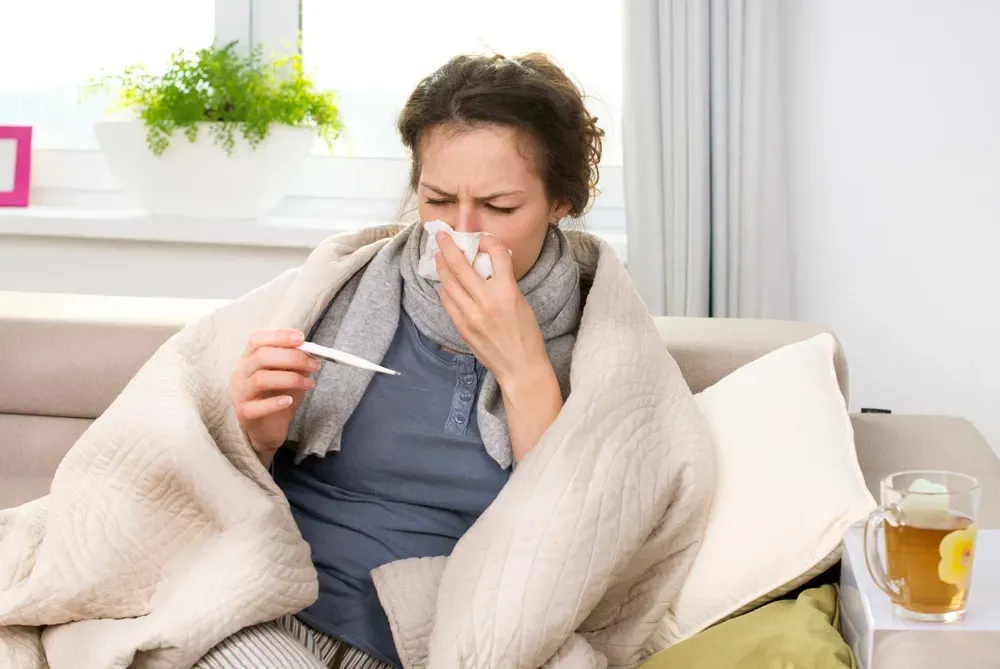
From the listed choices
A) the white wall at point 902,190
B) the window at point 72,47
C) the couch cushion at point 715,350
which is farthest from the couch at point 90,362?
the window at point 72,47

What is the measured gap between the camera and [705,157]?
8.46ft

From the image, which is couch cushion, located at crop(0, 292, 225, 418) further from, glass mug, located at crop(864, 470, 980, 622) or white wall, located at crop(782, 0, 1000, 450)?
white wall, located at crop(782, 0, 1000, 450)

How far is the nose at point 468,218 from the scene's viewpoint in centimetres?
144

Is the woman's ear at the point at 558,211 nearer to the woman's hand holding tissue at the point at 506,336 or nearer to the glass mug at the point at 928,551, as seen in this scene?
the woman's hand holding tissue at the point at 506,336

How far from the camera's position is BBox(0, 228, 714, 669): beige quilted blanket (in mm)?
1263

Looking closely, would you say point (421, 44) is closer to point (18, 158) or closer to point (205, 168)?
point (205, 168)

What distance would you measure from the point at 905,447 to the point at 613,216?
136cm

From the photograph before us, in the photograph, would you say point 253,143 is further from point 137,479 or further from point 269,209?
point 137,479

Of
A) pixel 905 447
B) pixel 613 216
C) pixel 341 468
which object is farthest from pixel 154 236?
pixel 905 447

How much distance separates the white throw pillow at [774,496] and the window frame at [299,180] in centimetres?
148

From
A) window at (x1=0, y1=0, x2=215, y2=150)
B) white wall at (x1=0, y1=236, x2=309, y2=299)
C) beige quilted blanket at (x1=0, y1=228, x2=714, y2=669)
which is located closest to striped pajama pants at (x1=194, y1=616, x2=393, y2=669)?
beige quilted blanket at (x1=0, y1=228, x2=714, y2=669)

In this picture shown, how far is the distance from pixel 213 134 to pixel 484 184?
1602 millimetres

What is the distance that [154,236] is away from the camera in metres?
2.90

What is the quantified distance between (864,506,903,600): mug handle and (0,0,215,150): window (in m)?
2.47
